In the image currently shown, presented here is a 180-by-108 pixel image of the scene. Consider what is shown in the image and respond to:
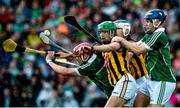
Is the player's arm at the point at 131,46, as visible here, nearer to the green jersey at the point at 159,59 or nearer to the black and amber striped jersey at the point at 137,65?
the green jersey at the point at 159,59

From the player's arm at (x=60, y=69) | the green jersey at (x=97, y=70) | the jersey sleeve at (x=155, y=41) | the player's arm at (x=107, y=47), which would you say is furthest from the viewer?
the player's arm at (x=60, y=69)

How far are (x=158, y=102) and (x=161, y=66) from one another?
1.83 feet

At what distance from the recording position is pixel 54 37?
20.0 metres

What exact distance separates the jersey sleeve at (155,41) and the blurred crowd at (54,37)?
6492 millimetres

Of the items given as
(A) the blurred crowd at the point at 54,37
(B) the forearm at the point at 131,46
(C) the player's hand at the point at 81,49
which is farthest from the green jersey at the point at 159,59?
(A) the blurred crowd at the point at 54,37

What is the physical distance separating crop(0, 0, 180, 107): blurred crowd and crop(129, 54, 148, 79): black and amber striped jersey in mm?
5774

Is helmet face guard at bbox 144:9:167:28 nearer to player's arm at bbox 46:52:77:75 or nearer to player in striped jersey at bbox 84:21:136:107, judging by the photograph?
player in striped jersey at bbox 84:21:136:107

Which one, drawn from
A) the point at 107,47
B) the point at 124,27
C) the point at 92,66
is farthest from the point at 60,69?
the point at 107,47

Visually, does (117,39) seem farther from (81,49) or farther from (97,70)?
(97,70)

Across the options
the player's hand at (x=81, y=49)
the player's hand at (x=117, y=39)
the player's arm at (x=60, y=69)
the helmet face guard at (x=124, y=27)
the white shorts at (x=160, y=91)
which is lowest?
the white shorts at (x=160, y=91)

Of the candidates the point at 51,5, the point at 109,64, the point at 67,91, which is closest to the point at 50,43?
the point at 109,64

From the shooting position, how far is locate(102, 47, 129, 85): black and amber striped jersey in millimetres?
12266

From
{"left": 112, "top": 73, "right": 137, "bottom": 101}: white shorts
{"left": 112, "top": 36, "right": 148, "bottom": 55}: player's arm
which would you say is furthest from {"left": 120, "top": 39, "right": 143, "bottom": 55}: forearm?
{"left": 112, "top": 73, "right": 137, "bottom": 101}: white shorts

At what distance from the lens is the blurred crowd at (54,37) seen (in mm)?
18844
